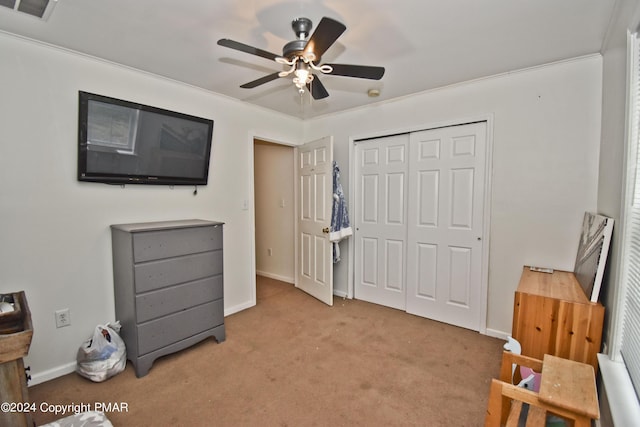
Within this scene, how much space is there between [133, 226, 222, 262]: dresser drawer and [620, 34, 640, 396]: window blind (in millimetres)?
2624

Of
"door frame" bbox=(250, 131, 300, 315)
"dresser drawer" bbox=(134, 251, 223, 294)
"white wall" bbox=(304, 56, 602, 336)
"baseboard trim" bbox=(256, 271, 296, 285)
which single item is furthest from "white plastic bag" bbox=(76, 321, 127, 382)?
"white wall" bbox=(304, 56, 602, 336)

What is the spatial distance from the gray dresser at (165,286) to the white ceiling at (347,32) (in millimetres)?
1307

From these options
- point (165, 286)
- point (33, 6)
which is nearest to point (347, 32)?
point (33, 6)

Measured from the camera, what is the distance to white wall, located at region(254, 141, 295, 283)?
4133 mm

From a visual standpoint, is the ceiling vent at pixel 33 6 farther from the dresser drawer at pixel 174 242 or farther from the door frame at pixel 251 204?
the door frame at pixel 251 204

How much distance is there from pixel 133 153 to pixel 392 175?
2.50 m

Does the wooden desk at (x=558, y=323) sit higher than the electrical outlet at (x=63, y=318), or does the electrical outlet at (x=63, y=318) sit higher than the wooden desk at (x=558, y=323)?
the wooden desk at (x=558, y=323)

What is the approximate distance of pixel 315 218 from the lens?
11.5ft

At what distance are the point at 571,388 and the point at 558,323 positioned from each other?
23.3 inches

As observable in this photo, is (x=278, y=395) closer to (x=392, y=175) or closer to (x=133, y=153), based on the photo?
(x=133, y=153)

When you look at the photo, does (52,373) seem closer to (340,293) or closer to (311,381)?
(311,381)

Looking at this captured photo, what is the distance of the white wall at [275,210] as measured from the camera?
13.6 ft

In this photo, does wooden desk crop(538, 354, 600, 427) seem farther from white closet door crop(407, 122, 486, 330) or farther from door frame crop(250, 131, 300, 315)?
door frame crop(250, 131, 300, 315)

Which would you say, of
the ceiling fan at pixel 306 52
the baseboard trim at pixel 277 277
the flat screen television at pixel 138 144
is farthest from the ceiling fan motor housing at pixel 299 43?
the baseboard trim at pixel 277 277
